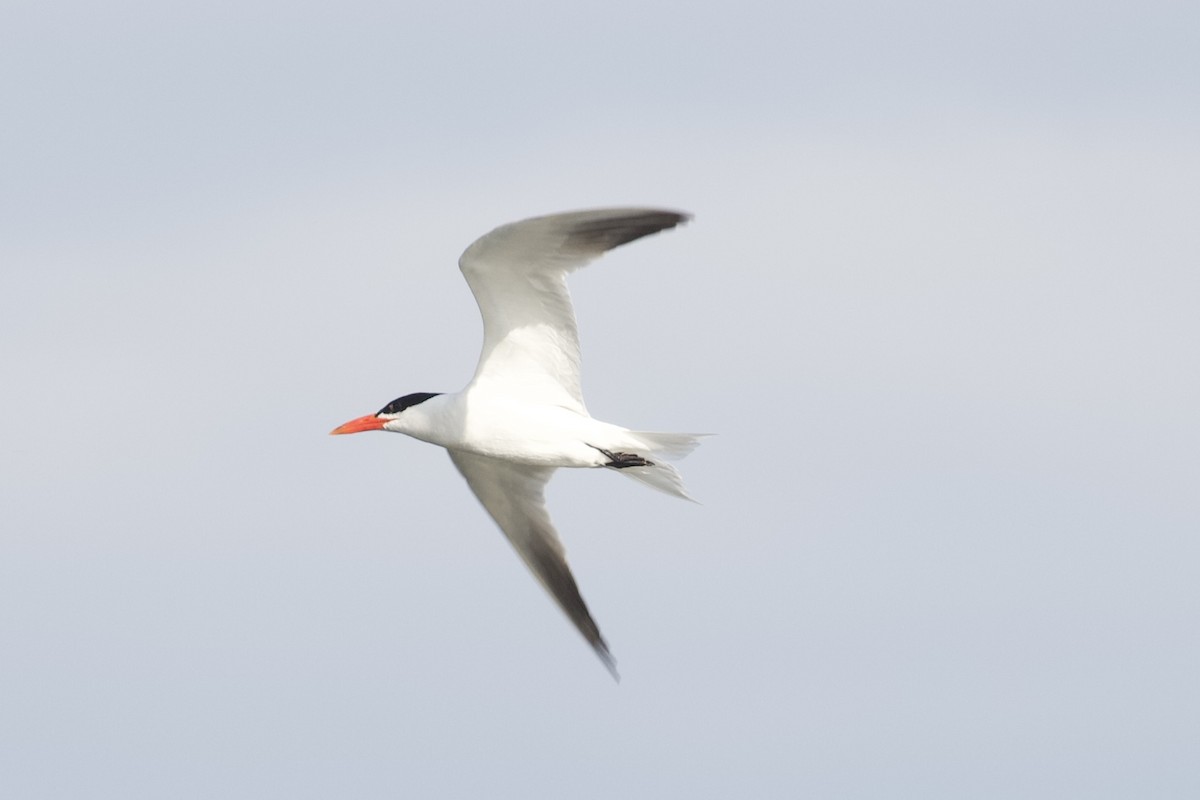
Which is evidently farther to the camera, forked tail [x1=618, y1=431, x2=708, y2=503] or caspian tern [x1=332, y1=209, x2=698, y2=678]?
forked tail [x1=618, y1=431, x2=708, y2=503]

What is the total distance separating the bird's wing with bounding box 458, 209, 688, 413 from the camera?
582 inches

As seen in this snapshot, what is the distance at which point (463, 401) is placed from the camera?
1570cm

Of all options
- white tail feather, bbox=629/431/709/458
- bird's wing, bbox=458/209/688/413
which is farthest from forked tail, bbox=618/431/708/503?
bird's wing, bbox=458/209/688/413

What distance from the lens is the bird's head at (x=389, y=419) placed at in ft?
52.5

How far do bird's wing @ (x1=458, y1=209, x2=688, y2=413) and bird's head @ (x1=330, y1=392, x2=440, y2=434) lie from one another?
51 cm

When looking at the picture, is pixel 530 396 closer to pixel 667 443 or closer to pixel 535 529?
pixel 667 443

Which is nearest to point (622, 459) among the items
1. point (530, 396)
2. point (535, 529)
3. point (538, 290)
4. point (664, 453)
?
point (664, 453)

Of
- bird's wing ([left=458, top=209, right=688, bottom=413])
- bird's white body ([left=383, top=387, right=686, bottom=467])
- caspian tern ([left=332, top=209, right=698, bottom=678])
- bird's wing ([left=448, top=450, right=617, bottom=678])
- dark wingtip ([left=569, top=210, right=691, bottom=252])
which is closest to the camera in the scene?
dark wingtip ([left=569, top=210, right=691, bottom=252])

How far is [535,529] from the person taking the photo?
1688cm

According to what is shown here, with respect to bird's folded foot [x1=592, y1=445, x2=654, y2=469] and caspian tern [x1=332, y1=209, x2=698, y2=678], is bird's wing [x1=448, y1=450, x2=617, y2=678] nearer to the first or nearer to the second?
caspian tern [x1=332, y1=209, x2=698, y2=678]

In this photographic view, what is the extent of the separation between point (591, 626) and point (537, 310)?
2709 millimetres

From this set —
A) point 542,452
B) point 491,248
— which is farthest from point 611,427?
point 491,248

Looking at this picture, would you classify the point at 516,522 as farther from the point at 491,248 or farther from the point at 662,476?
the point at 491,248

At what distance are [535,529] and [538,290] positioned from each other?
2292 mm
